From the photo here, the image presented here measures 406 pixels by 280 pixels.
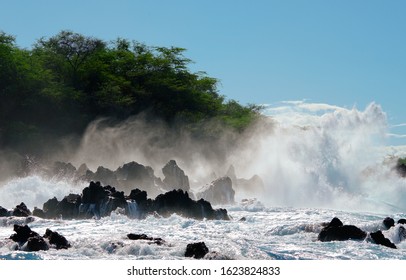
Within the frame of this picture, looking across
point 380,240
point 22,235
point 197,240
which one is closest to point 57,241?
point 22,235

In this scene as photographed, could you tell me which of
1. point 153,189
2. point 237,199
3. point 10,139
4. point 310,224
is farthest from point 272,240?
point 10,139

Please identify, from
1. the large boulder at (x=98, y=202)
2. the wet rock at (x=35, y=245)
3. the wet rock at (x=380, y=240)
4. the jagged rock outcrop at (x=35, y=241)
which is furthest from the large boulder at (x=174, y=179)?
the wet rock at (x=35, y=245)

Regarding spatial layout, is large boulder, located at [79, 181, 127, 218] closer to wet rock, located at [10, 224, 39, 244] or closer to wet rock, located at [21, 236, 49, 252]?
wet rock, located at [10, 224, 39, 244]

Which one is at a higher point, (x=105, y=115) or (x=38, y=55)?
(x=38, y=55)

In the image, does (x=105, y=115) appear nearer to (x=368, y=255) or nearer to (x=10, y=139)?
(x=10, y=139)

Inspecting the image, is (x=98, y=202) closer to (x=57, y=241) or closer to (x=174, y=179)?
(x=57, y=241)

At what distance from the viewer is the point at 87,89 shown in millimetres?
86000

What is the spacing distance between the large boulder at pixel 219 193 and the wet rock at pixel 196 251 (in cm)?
2967

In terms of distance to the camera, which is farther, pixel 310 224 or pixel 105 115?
pixel 105 115

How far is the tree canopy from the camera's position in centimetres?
7556

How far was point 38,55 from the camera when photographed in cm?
8762

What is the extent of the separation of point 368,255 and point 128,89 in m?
62.4

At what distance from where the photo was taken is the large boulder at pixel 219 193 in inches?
2206

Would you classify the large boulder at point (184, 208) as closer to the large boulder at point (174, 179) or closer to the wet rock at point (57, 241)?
the wet rock at point (57, 241)
